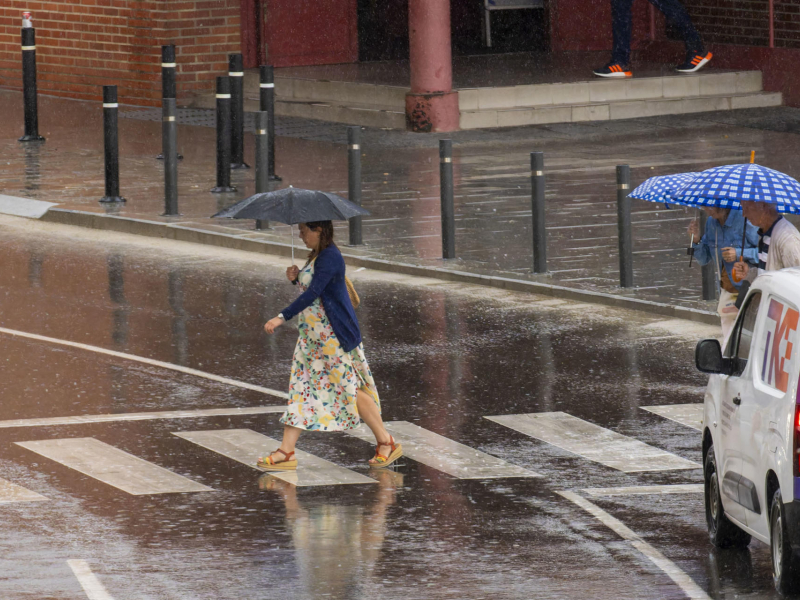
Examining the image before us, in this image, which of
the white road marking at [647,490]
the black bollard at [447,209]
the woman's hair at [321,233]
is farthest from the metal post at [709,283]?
the woman's hair at [321,233]

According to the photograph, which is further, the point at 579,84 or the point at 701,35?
the point at 701,35

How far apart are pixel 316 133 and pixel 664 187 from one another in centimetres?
1461

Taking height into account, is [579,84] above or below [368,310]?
above

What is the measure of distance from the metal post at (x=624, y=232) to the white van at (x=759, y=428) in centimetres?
598

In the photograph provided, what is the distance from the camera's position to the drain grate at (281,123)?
957 inches

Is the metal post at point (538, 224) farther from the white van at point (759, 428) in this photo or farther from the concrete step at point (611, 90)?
the concrete step at point (611, 90)

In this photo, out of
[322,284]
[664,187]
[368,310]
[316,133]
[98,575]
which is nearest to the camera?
[98,575]

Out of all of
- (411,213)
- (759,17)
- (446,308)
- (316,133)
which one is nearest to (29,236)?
(411,213)

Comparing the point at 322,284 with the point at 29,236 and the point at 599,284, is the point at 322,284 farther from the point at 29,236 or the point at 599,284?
the point at 29,236

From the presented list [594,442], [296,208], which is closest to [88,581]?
[296,208]

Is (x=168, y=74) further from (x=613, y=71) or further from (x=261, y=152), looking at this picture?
(x=613, y=71)

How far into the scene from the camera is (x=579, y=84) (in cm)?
2506

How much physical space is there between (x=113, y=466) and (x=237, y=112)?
37.9 ft

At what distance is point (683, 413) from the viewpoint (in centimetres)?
1086
